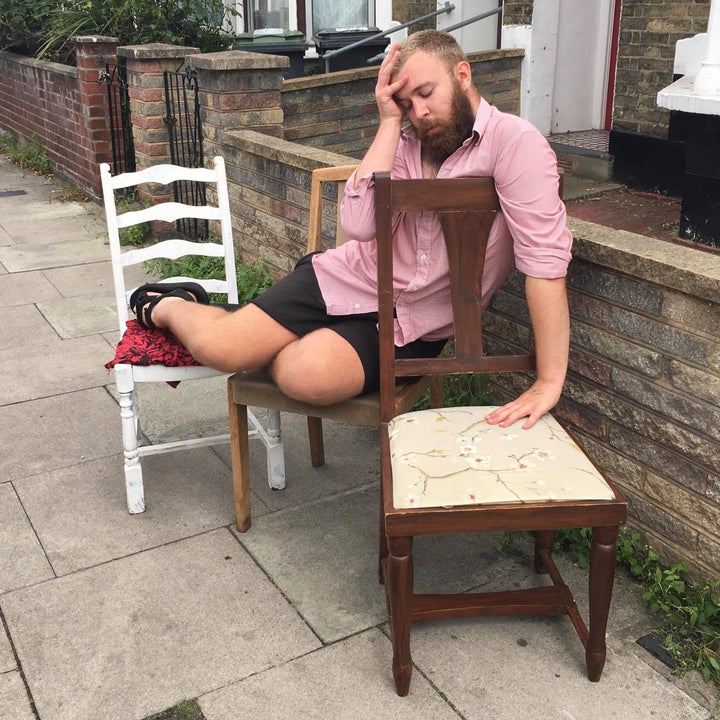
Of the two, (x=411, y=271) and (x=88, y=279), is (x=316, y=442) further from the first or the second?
(x=88, y=279)

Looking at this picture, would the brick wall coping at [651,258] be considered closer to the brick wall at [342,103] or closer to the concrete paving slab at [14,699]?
the concrete paving slab at [14,699]

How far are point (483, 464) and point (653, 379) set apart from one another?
2.42ft

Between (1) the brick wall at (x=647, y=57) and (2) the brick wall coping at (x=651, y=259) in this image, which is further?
(1) the brick wall at (x=647, y=57)

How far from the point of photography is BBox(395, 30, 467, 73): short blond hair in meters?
2.56

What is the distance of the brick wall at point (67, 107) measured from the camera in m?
7.61

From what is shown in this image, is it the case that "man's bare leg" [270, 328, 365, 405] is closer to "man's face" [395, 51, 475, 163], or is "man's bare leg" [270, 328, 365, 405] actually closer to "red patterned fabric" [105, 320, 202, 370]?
"red patterned fabric" [105, 320, 202, 370]

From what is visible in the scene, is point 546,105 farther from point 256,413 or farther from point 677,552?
point 677,552

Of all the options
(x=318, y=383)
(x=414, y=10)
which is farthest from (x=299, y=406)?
(x=414, y=10)

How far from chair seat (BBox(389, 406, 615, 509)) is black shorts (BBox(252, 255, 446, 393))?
0.35 m

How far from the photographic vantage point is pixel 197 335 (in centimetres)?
302

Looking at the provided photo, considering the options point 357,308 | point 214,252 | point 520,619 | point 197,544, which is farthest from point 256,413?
point 520,619

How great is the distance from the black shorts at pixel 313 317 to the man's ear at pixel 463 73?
764 millimetres

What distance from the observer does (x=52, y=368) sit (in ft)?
15.5

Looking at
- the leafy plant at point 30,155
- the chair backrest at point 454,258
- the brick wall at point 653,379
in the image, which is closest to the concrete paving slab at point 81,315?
the chair backrest at point 454,258
